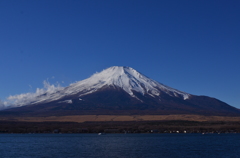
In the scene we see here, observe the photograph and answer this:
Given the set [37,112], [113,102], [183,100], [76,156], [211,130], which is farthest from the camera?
[183,100]

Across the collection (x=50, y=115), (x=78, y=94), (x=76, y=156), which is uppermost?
(x=78, y=94)

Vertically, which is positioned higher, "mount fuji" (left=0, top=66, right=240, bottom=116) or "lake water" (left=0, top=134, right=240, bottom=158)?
"mount fuji" (left=0, top=66, right=240, bottom=116)

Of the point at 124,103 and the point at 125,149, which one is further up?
the point at 124,103

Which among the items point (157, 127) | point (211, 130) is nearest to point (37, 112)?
point (157, 127)

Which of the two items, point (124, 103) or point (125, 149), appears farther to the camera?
point (124, 103)

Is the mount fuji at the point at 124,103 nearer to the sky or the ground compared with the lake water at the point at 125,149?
nearer to the sky

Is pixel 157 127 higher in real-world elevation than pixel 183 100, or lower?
lower

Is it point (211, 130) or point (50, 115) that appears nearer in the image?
point (211, 130)

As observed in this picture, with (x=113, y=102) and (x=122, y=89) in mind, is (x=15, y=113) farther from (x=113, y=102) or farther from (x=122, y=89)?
(x=122, y=89)

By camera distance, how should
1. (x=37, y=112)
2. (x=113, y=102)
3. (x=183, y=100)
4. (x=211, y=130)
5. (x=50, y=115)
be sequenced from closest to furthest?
(x=211, y=130)
(x=50, y=115)
(x=37, y=112)
(x=113, y=102)
(x=183, y=100)

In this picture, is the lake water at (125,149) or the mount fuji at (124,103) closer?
the lake water at (125,149)

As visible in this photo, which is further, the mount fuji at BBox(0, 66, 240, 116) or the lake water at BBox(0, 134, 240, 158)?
the mount fuji at BBox(0, 66, 240, 116)
